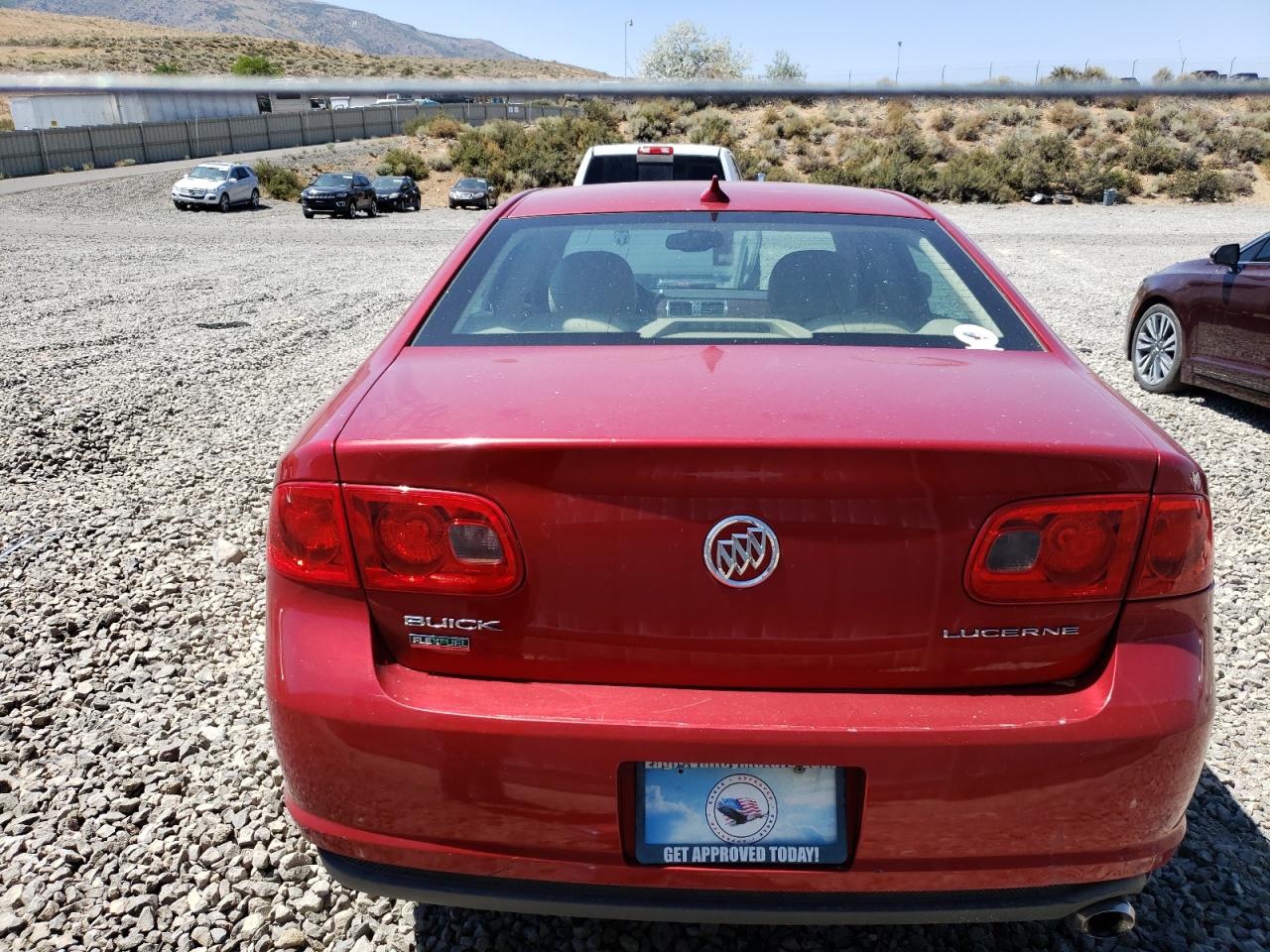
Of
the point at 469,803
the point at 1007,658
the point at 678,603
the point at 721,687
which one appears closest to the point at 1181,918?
the point at 1007,658

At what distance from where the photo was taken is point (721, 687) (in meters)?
1.81

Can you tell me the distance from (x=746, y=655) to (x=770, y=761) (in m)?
0.18

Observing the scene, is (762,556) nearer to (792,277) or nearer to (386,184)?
(792,277)

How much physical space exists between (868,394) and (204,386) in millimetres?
7006

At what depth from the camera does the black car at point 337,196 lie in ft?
96.1

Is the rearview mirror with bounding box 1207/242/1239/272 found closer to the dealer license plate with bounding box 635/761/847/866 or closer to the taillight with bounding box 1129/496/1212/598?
the taillight with bounding box 1129/496/1212/598

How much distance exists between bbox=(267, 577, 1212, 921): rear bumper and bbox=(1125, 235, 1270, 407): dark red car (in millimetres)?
5665

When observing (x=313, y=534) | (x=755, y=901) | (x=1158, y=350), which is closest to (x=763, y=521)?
(x=755, y=901)

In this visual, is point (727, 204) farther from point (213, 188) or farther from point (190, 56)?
point (190, 56)

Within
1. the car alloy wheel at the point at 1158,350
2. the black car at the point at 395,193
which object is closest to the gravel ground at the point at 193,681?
the car alloy wheel at the point at 1158,350

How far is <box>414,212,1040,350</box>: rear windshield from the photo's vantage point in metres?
2.46

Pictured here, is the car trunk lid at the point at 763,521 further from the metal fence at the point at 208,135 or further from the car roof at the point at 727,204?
the metal fence at the point at 208,135

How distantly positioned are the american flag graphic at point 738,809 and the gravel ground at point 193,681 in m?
0.72

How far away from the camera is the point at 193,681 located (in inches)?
136
